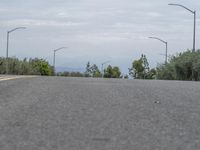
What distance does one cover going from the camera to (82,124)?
10250 millimetres

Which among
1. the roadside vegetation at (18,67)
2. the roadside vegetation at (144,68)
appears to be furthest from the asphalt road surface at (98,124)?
the roadside vegetation at (18,67)

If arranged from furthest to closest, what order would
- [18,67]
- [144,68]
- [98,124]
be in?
[144,68] → [18,67] → [98,124]

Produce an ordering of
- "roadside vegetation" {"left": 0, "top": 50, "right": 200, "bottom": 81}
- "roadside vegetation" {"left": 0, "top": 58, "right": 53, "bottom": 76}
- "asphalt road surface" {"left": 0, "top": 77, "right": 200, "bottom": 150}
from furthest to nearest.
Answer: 1. "roadside vegetation" {"left": 0, "top": 58, "right": 53, "bottom": 76}
2. "roadside vegetation" {"left": 0, "top": 50, "right": 200, "bottom": 81}
3. "asphalt road surface" {"left": 0, "top": 77, "right": 200, "bottom": 150}

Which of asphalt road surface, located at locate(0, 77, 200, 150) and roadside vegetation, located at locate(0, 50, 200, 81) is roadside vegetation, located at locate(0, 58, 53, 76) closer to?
roadside vegetation, located at locate(0, 50, 200, 81)

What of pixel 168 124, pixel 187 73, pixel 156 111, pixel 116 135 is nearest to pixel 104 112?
pixel 156 111

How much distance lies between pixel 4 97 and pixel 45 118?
17.0 feet

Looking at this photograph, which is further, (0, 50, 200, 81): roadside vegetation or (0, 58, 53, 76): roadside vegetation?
(0, 58, 53, 76): roadside vegetation

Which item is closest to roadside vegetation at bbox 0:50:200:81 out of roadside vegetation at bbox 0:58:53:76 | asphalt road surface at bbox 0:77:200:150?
roadside vegetation at bbox 0:58:53:76

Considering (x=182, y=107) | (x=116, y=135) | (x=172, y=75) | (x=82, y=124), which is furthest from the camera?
(x=172, y=75)

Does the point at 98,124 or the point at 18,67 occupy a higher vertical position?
the point at 18,67

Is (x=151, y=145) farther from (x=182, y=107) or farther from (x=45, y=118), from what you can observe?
(x=182, y=107)

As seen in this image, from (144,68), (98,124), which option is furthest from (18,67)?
(98,124)

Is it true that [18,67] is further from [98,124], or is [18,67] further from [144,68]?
[98,124]

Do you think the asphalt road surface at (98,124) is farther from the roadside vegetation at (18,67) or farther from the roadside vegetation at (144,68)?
the roadside vegetation at (18,67)
